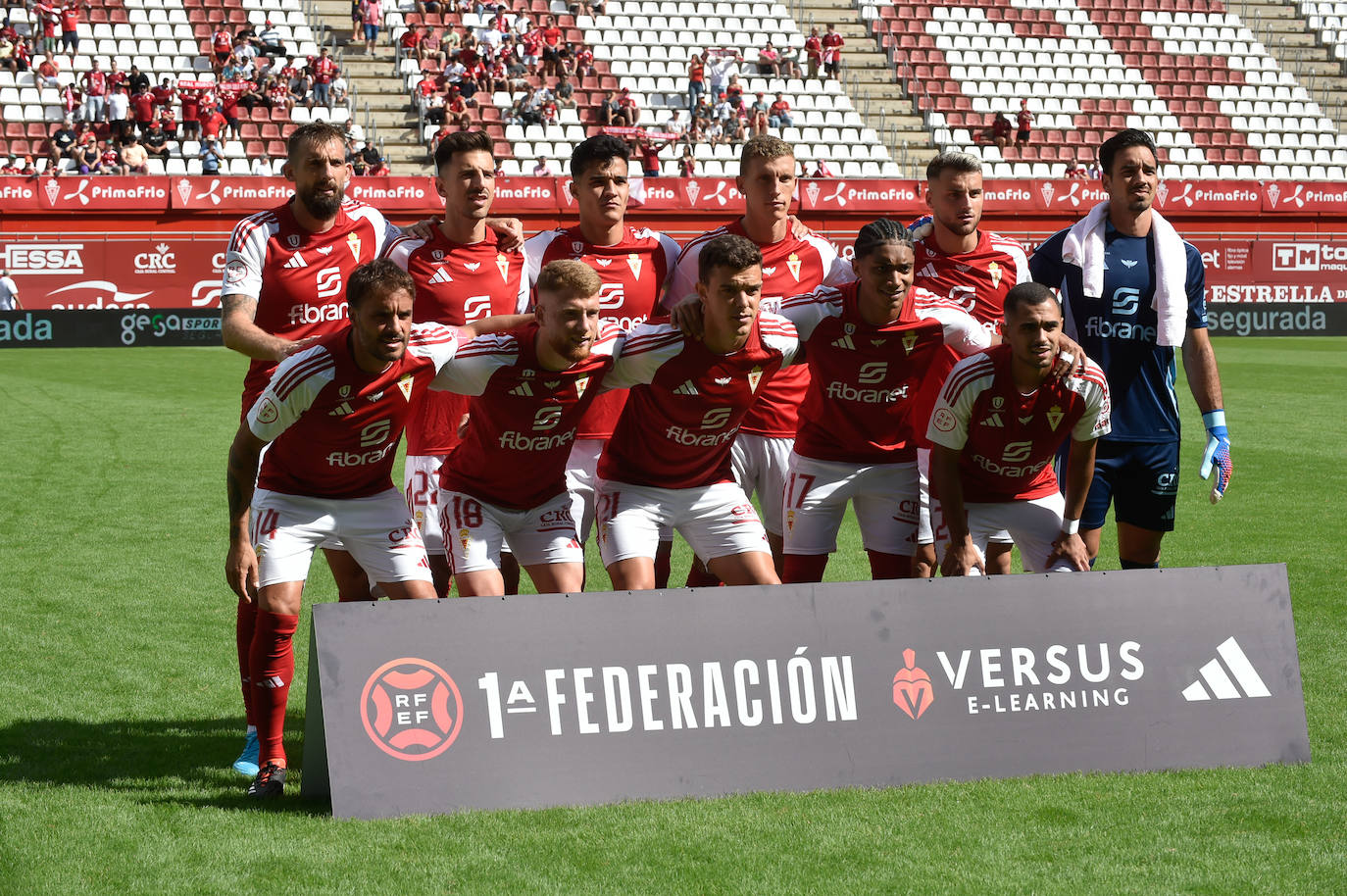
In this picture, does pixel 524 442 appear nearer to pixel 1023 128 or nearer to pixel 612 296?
pixel 612 296

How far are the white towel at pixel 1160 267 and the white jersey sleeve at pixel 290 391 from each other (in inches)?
125

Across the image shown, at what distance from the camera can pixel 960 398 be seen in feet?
17.9

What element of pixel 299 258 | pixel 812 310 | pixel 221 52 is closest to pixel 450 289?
pixel 299 258

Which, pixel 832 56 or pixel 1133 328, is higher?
pixel 832 56

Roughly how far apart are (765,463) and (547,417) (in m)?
1.40

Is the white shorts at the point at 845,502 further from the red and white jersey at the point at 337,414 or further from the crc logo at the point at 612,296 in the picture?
the red and white jersey at the point at 337,414

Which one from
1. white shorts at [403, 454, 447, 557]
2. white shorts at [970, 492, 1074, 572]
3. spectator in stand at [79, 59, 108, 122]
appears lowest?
white shorts at [403, 454, 447, 557]

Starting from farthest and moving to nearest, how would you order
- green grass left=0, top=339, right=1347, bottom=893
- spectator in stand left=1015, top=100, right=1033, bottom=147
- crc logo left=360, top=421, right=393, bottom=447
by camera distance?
1. spectator in stand left=1015, top=100, right=1033, bottom=147
2. crc logo left=360, top=421, right=393, bottom=447
3. green grass left=0, top=339, right=1347, bottom=893

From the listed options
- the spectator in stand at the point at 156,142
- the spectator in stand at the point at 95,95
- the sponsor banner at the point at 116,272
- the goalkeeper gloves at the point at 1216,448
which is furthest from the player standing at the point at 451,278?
the spectator in stand at the point at 95,95

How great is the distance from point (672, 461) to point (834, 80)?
96.6 feet

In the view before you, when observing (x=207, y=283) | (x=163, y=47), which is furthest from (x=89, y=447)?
(x=163, y=47)

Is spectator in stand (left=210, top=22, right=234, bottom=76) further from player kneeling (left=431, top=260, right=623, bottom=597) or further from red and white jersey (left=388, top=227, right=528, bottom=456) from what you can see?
player kneeling (left=431, top=260, right=623, bottom=597)

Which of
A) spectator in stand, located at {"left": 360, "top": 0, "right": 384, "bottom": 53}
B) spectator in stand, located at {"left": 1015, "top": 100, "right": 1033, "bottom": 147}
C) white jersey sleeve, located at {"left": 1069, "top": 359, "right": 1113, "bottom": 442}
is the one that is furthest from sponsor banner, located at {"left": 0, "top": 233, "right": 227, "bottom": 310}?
white jersey sleeve, located at {"left": 1069, "top": 359, "right": 1113, "bottom": 442}

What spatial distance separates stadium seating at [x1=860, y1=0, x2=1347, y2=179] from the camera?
32938 mm
